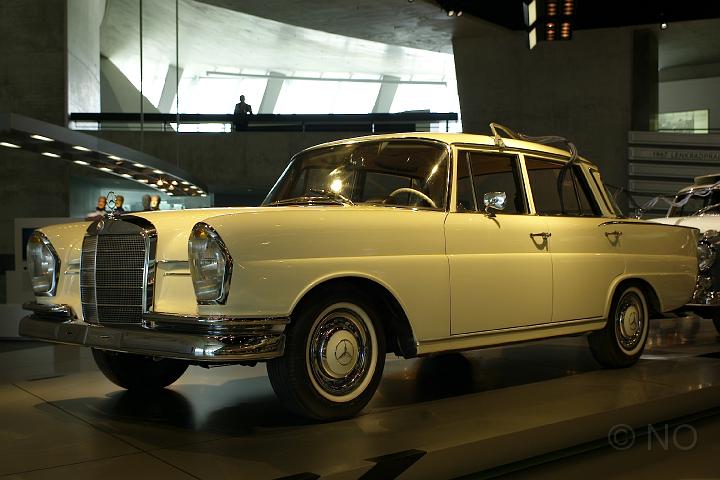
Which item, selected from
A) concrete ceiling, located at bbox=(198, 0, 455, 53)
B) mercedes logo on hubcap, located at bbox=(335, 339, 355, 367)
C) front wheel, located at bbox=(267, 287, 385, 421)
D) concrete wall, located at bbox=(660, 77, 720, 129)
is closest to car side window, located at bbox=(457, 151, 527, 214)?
front wheel, located at bbox=(267, 287, 385, 421)

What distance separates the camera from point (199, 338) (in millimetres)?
3547

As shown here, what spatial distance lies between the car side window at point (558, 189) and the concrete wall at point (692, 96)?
64.1 feet

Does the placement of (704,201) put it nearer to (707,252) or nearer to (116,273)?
(707,252)

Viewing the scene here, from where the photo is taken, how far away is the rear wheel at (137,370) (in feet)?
16.4

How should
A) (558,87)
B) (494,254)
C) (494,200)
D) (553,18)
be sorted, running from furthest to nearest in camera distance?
(558,87), (553,18), (494,254), (494,200)

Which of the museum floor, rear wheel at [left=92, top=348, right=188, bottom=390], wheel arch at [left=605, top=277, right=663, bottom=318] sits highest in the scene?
wheel arch at [left=605, top=277, right=663, bottom=318]

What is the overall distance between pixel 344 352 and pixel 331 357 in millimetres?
90

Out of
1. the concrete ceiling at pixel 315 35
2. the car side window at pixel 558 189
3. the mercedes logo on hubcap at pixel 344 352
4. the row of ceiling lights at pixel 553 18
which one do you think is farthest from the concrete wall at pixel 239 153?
the mercedes logo on hubcap at pixel 344 352

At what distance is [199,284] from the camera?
364 cm

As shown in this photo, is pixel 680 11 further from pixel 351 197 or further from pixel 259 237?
pixel 259 237

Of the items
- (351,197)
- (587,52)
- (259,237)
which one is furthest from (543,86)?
(259,237)

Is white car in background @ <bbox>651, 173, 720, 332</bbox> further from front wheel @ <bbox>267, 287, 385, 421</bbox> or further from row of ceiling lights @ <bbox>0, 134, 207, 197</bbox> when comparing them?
row of ceiling lights @ <bbox>0, 134, 207, 197</bbox>

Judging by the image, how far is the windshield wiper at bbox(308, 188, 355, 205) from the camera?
4711 mm

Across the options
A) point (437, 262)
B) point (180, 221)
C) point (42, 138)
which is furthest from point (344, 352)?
point (42, 138)
